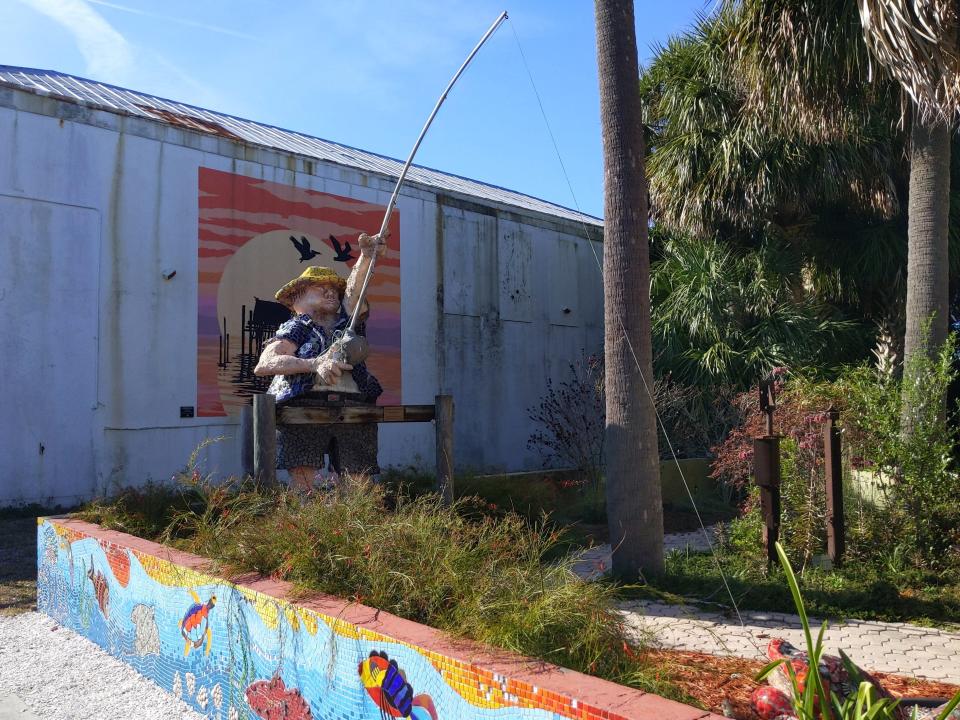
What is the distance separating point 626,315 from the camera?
21.4 feet

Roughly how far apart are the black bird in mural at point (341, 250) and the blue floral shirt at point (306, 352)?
7.32m

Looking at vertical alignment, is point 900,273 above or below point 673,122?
below

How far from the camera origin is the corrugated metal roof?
12281 millimetres

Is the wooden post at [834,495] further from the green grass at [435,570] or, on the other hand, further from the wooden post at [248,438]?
the wooden post at [248,438]

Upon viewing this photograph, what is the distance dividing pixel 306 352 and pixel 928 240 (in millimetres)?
5770

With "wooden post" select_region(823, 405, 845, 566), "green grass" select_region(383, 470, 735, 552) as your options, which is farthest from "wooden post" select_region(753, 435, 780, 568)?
"green grass" select_region(383, 470, 735, 552)

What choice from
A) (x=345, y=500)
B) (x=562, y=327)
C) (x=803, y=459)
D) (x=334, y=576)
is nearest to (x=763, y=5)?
(x=803, y=459)

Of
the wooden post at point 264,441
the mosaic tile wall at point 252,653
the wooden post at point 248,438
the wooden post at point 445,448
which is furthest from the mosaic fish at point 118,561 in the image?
the wooden post at point 445,448

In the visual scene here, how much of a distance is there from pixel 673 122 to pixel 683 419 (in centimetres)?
458

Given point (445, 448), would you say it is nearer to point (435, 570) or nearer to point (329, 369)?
point (329, 369)

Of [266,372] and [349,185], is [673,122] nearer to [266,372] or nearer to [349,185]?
[349,185]

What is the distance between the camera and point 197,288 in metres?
12.5

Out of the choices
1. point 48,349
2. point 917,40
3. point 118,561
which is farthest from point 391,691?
point 48,349

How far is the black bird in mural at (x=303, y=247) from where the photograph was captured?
13.6m
